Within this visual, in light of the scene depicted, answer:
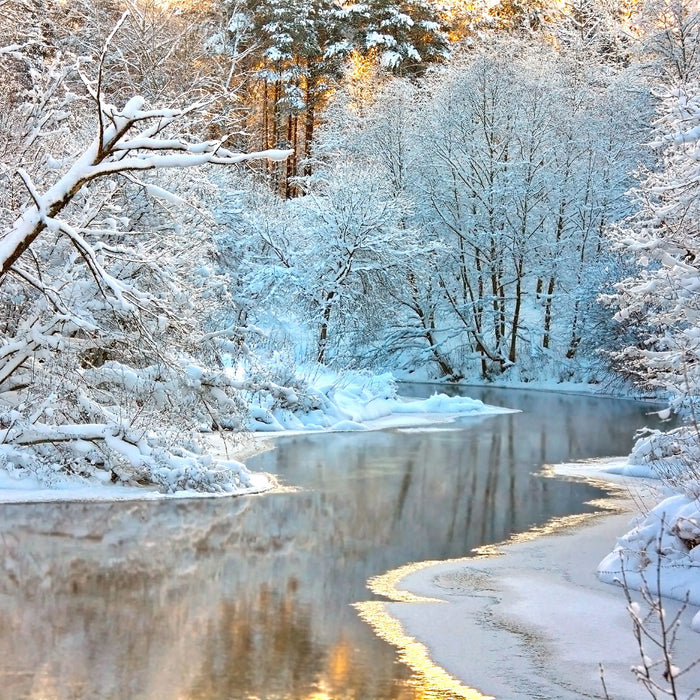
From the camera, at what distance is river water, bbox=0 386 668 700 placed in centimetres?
680

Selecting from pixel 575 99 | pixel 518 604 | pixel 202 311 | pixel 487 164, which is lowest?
pixel 518 604

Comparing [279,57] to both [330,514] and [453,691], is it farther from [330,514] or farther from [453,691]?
[453,691]

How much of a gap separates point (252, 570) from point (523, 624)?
8.95ft

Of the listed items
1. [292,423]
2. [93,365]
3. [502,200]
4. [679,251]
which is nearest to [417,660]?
[679,251]

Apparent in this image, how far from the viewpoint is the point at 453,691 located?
663 cm

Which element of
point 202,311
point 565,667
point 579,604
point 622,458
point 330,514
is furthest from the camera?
point 622,458

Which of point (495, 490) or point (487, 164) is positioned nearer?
point (495, 490)

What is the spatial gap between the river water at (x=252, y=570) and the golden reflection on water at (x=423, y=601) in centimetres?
10

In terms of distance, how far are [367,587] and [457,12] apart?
45840mm

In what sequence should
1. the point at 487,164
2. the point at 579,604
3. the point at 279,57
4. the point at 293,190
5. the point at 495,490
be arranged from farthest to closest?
the point at 293,190 < the point at 279,57 < the point at 487,164 < the point at 495,490 < the point at 579,604

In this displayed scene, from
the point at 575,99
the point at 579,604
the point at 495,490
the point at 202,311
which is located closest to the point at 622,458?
the point at 495,490

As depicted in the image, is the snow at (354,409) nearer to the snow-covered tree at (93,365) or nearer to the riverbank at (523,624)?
the snow-covered tree at (93,365)

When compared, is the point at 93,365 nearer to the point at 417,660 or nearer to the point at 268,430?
the point at 268,430

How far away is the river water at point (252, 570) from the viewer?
22.3 ft
